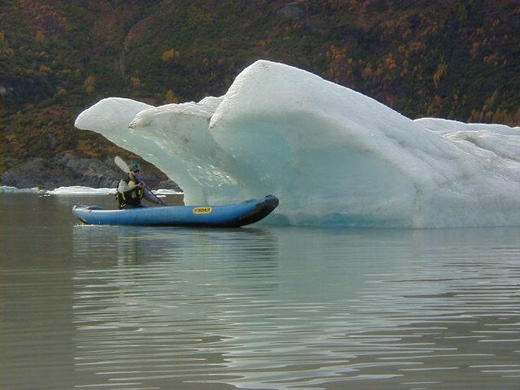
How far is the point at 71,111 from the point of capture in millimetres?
84188

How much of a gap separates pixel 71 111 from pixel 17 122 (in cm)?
391

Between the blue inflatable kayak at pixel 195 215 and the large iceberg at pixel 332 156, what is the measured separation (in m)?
0.83

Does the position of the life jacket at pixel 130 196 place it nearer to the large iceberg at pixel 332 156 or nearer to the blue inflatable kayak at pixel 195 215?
the blue inflatable kayak at pixel 195 215

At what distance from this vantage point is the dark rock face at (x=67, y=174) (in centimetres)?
6969

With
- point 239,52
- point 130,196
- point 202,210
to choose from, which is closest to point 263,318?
point 202,210

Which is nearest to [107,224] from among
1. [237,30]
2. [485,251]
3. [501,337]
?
[485,251]

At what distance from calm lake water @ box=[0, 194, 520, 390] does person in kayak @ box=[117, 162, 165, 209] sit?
6.63m

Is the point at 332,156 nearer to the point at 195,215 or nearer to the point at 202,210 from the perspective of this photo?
the point at 202,210

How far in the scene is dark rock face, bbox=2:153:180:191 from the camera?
229 ft

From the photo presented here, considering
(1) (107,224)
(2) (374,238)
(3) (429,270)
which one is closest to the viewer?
(3) (429,270)

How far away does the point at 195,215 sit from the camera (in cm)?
2103

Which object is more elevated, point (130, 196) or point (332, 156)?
point (332, 156)

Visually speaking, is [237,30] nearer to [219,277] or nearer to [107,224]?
[107,224]

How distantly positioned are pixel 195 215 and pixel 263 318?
12409 mm
